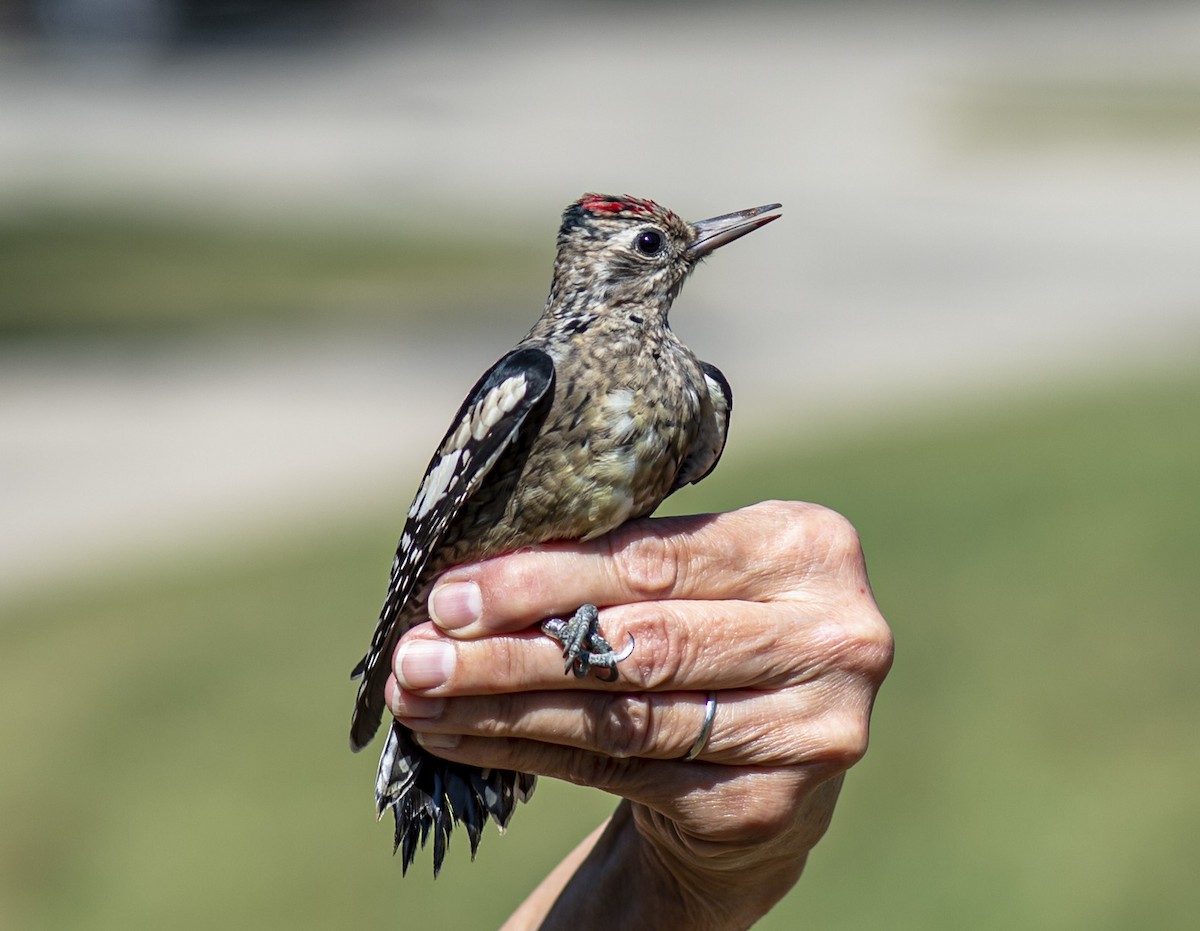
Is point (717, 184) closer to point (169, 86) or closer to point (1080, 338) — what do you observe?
point (1080, 338)

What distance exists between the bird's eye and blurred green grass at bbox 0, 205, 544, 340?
10431mm

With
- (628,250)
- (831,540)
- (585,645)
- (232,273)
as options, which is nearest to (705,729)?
(585,645)

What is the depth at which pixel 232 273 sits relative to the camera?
17.2 meters

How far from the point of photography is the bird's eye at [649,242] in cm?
399

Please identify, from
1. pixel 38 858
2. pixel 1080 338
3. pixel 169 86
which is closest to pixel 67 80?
pixel 169 86

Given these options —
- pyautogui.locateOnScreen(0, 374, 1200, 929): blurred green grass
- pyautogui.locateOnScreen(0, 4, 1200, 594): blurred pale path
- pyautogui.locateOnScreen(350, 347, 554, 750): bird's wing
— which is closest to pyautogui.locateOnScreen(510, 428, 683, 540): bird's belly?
pyautogui.locateOnScreen(350, 347, 554, 750): bird's wing

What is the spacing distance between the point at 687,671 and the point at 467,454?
0.70m

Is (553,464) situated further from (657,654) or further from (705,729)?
(705,729)

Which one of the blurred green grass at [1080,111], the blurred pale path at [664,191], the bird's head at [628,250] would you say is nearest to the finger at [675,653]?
the bird's head at [628,250]

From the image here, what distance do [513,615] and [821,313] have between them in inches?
494

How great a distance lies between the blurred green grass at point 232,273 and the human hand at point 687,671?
11197mm

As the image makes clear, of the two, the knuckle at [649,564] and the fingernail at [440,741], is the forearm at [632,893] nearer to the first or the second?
the fingernail at [440,741]

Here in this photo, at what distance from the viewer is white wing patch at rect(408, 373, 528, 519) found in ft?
11.1

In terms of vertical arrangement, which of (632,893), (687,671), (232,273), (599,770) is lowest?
(632,893)
